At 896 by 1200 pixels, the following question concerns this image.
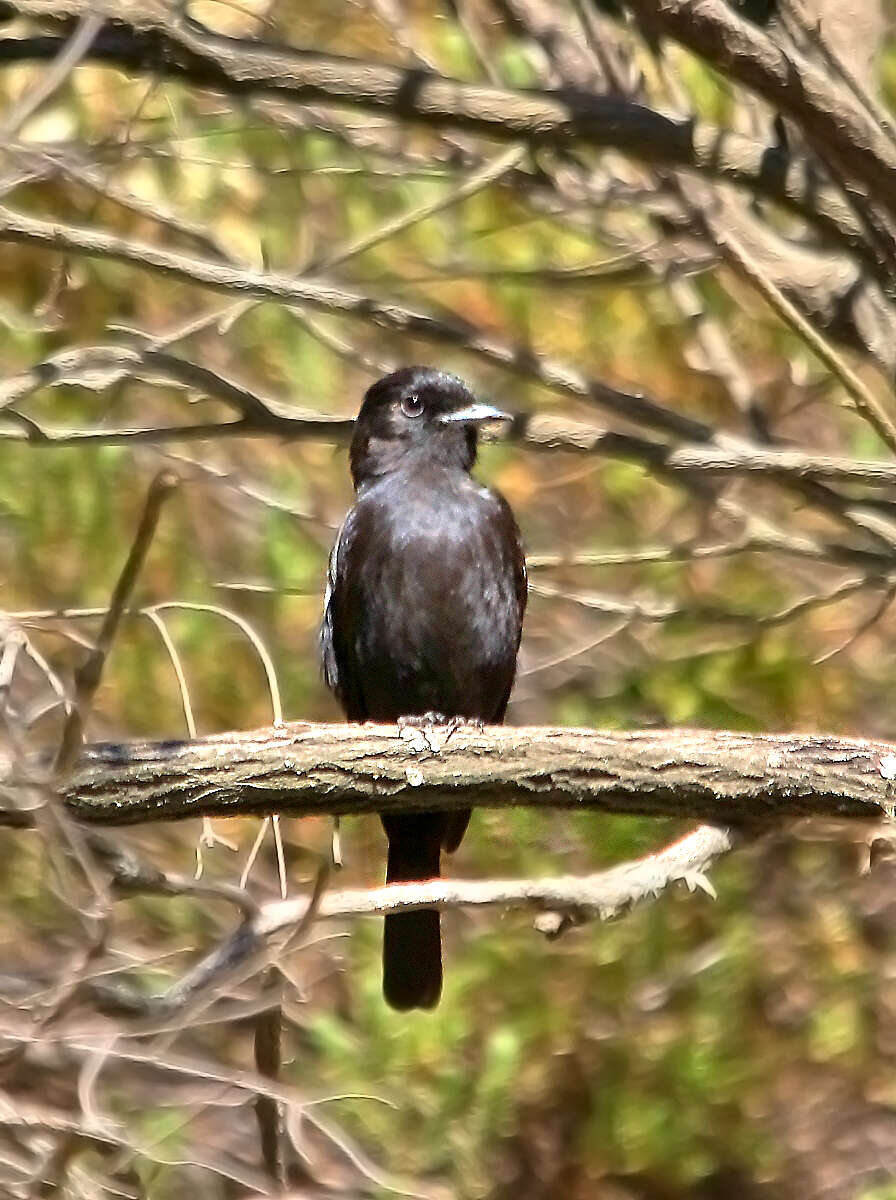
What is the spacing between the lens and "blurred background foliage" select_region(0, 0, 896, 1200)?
5.76 metres

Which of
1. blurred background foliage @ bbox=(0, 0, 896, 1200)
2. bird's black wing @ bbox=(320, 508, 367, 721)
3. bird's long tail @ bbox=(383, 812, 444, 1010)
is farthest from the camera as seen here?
blurred background foliage @ bbox=(0, 0, 896, 1200)

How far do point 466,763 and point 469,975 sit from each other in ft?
7.65

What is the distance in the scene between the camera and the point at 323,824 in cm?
700

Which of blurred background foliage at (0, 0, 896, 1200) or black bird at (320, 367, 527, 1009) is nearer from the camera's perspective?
black bird at (320, 367, 527, 1009)

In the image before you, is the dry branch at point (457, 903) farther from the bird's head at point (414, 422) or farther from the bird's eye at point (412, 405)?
the bird's eye at point (412, 405)

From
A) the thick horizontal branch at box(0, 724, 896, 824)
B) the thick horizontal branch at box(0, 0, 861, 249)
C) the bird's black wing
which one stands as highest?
the thick horizontal branch at box(0, 0, 861, 249)

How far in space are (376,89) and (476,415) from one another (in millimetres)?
1033

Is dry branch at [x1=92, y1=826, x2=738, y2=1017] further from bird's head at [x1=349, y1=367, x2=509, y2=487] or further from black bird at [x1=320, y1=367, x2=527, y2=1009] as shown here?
bird's head at [x1=349, y1=367, x2=509, y2=487]

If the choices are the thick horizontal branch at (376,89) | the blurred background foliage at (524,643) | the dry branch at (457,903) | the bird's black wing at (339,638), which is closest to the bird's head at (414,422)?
the bird's black wing at (339,638)

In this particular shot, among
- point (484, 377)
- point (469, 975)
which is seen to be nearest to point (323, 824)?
point (469, 975)

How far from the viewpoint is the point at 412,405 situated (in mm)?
5145

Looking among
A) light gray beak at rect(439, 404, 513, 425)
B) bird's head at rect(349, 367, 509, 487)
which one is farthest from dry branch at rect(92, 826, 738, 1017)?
bird's head at rect(349, 367, 509, 487)

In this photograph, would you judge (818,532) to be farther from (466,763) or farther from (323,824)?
(466,763)

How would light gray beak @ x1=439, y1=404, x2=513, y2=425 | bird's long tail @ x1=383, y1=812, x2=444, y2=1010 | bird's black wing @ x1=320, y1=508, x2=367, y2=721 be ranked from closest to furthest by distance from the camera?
light gray beak @ x1=439, y1=404, x2=513, y2=425, bird's black wing @ x1=320, y1=508, x2=367, y2=721, bird's long tail @ x1=383, y1=812, x2=444, y2=1010
